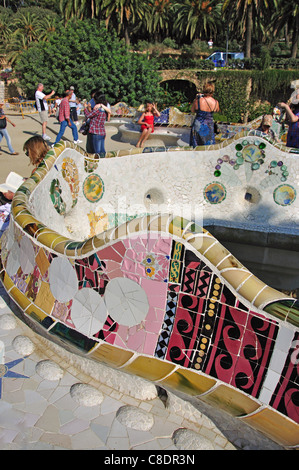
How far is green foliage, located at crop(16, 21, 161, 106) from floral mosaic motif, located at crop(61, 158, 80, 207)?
559 inches

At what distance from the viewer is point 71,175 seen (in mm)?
4695

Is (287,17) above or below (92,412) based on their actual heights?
above

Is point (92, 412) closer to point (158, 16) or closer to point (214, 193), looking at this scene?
point (214, 193)

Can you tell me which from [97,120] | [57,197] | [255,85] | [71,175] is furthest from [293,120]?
[255,85]

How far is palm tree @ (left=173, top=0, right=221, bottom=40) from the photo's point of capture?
3509cm

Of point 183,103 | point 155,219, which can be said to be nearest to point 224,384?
Result: point 155,219

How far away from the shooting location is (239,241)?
6129 millimetres

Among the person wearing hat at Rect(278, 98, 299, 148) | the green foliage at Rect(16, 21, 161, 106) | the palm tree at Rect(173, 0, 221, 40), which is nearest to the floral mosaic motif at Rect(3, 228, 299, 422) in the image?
the person wearing hat at Rect(278, 98, 299, 148)

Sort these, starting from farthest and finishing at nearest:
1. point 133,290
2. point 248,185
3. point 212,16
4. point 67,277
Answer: point 212,16 < point 248,185 < point 67,277 < point 133,290

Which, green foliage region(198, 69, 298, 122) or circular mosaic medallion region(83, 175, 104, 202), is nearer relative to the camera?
circular mosaic medallion region(83, 175, 104, 202)

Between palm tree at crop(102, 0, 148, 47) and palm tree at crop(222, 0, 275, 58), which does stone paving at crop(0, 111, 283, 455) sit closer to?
palm tree at crop(102, 0, 148, 47)

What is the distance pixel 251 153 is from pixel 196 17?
34.4 metres
